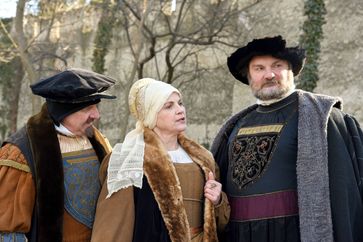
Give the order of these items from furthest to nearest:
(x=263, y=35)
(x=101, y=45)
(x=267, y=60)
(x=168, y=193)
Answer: (x=101, y=45)
(x=263, y=35)
(x=267, y=60)
(x=168, y=193)

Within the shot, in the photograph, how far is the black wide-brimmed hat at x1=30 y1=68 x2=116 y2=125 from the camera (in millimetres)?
2738

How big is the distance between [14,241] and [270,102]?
1.61 metres

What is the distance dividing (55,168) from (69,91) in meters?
0.41

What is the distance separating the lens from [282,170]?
114 inches

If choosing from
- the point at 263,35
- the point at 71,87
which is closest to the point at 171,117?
the point at 71,87

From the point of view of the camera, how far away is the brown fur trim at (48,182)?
2.67 metres

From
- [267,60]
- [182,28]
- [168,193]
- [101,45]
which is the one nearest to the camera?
[168,193]

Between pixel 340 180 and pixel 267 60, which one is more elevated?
pixel 267 60

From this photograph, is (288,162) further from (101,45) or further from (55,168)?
(101,45)

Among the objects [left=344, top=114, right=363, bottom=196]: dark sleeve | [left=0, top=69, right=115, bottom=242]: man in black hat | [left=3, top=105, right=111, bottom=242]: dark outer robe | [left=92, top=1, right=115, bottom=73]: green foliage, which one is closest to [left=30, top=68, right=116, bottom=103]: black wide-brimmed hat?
[left=0, top=69, right=115, bottom=242]: man in black hat

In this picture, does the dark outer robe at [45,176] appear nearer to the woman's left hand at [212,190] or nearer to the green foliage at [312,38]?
the woman's left hand at [212,190]

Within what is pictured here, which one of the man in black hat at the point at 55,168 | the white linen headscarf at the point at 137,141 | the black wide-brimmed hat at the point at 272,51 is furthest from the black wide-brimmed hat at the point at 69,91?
the black wide-brimmed hat at the point at 272,51

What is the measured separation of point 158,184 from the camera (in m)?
2.71

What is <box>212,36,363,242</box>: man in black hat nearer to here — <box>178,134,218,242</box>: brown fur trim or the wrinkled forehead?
the wrinkled forehead
